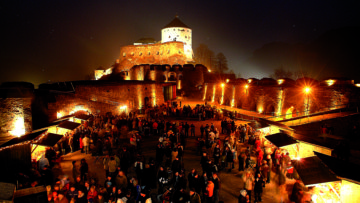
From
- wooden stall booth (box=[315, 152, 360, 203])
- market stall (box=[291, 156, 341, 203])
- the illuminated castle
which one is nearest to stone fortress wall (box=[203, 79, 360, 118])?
market stall (box=[291, 156, 341, 203])

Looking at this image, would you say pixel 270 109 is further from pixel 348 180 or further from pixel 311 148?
pixel 348 180

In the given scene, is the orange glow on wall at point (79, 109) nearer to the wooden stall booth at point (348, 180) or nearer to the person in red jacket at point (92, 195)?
the person in red jacket at point (92, 195)

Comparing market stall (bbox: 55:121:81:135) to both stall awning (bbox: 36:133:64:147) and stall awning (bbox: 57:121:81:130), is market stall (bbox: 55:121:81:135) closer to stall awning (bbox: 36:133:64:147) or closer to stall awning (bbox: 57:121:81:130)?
stall awning (bbox: 57:121:81:130)

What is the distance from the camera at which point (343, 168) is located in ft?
17.6

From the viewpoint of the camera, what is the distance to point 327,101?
1552 cm

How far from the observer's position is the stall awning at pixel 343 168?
505 centimetres

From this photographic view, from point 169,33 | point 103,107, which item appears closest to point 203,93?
point 103,107

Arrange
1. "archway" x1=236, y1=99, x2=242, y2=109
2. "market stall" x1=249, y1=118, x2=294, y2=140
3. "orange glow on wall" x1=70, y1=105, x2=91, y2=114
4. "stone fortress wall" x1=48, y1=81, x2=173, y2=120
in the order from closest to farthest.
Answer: "market stall" x1=249, y1=118, x2=294, y2=140, "stone fortress wall" x1=48, y1=81, x2=173, y2=120, "orange glow on wall" x1=70, y1=105, x2=91, y2=114, "archway" x1=236, y1=99, x2=242, y2=109

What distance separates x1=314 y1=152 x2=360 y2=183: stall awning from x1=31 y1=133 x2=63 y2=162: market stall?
9965 mm

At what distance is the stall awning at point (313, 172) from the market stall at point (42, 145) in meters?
9.31

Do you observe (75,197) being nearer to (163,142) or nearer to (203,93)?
(163,142)

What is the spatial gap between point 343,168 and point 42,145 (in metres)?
10.5

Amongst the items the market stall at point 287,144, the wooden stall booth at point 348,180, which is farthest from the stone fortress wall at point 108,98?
the wooden stall booth at point 348,180

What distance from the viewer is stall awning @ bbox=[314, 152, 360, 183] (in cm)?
505
